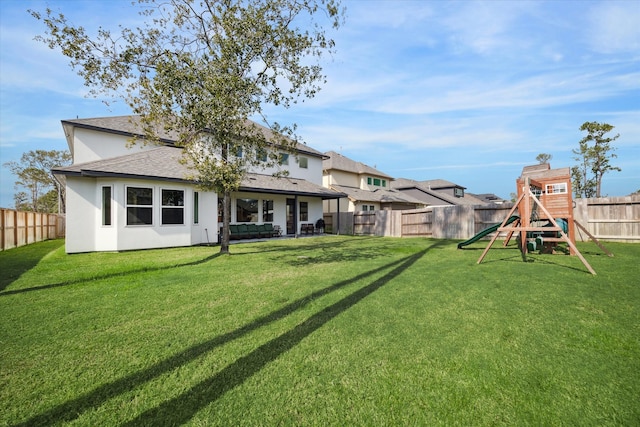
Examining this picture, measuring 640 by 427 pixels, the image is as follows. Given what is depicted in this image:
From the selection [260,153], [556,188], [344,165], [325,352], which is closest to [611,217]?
[556,188]

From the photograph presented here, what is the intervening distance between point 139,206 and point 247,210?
279 inches

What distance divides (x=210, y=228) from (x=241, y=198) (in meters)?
4.04

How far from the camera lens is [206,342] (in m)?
3.44

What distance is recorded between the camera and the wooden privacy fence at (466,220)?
42.5 ft

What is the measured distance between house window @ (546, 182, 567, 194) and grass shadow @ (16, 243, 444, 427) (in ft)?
32.3

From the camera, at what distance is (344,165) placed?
30.5 meters

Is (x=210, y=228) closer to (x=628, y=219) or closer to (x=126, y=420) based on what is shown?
(x=126, y=420)

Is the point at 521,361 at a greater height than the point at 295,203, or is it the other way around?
the point at 295,203

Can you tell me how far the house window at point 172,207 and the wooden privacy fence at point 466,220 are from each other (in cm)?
1341

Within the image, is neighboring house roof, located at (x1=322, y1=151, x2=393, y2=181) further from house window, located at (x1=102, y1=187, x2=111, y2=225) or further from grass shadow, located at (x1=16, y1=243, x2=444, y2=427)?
grass shadow, located at (x1=16, y1=243, x2=444, y2=427)

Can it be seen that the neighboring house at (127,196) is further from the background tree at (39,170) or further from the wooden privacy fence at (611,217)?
the background tree at (39,170)

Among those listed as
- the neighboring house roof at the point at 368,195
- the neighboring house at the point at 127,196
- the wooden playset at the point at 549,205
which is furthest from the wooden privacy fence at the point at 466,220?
the neighboring house at the point at 127,196

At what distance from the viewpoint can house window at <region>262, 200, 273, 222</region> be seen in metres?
19.8

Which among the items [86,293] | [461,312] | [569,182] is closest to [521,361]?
[461,312]
